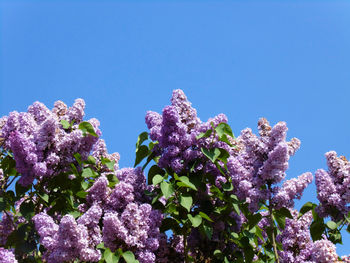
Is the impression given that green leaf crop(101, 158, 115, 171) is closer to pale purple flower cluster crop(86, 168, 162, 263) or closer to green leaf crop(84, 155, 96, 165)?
green leaf crop(84, 155, 96, 165)

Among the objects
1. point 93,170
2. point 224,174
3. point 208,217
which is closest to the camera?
point 208,217

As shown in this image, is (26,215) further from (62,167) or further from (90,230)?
(90,230)

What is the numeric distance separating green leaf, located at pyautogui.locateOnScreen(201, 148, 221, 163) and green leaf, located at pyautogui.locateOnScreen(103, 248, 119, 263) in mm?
1495

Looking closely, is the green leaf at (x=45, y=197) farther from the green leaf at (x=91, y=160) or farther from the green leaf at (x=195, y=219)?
the green leaf at (x=195, y=219)

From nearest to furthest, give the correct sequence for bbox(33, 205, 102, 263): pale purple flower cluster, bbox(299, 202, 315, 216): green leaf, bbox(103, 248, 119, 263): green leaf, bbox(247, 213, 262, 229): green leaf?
bbox(33, 205, 102, 263): pale purple flower cluster
bbox(103, 248, 119, 263): green leaf
bbox(247, 213, 262, 229): green leaf
bbox(299, 202, 315, 216): green leaf

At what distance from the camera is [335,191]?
6047mm

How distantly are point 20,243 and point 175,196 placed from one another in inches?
73.5

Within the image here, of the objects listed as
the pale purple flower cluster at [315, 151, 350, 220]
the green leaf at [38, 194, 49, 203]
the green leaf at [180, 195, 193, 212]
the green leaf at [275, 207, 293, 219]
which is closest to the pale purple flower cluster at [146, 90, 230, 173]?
the green leaf at [180, 195, 193, 212]

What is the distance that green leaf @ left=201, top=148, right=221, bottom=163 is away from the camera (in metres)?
5.16

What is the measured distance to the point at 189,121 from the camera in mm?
5680

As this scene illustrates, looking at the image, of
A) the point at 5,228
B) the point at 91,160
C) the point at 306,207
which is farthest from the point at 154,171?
the point at 306,207

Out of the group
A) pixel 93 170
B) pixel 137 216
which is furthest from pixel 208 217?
pixel 93 170

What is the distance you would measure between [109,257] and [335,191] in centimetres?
322

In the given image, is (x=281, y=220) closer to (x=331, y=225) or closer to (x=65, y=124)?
(x=331, y=225)
